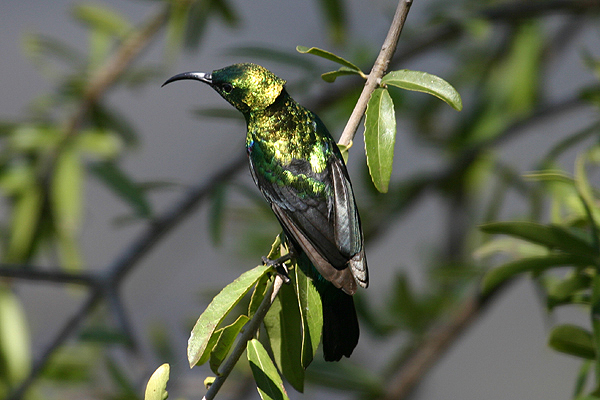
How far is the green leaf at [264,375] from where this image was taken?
69 centimetres

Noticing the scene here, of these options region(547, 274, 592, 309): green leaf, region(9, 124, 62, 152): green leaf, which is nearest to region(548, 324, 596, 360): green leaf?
region(547, 274, 592, 309): green leaf

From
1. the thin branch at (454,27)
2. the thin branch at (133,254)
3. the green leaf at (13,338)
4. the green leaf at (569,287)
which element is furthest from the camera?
the green leaf at (13,338)

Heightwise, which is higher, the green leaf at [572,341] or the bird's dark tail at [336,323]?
the bird's dark tail at [336,323]

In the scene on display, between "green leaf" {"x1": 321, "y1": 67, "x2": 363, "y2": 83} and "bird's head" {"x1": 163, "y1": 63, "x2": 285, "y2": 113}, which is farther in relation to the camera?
"bird's head" {"x1": 163, "y1": 63, "x2": 285, "y2": 113}

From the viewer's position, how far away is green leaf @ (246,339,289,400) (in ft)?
2.27

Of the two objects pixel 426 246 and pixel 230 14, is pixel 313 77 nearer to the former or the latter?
pixel 230 14

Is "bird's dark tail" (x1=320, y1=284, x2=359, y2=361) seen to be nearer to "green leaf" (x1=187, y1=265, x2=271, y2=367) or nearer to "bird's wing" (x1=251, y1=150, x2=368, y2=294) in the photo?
"bird's wing" (x1=251, y1=150, x2=368, y2=294)

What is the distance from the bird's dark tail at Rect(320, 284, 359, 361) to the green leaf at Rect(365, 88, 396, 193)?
0.23 meters

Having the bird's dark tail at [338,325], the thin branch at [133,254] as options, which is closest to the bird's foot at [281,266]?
the bird's dark tail at [338,325]

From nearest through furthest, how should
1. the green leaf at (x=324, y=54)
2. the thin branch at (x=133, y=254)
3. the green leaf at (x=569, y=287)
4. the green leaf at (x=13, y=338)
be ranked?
the green leaf at (x=324, y=54), the green leaf at (x=569, y=287), the thin branch at (x=133, y=254), the green leaf at (x=13, y=338)

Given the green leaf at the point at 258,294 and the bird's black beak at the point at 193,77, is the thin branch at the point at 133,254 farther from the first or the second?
the green leaf at the point at 258,294

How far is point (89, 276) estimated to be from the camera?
1.30 meters

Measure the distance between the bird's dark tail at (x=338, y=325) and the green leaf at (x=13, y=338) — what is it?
3.68 feet

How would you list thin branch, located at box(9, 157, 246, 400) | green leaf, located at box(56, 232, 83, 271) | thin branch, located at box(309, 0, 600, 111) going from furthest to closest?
1. green leaf, located at box(56, 232, 83, 271)
2. thin branch, located at box(309, 0, 600, 111)
3. thin branch, located at box(9, 157, 246, 400)
